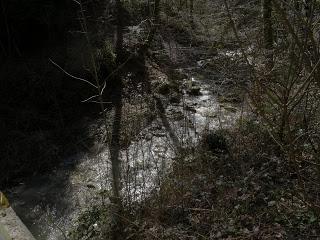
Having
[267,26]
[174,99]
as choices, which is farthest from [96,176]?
[267,26]

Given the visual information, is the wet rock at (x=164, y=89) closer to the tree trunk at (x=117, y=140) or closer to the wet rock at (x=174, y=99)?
the wet rock at (x=174, y=99)

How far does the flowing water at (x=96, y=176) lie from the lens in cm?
638

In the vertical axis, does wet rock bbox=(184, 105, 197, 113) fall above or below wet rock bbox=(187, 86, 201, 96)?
below

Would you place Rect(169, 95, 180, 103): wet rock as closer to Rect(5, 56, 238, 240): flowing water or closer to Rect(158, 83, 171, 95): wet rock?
Rect(158, 83, 171, 95): wet rock

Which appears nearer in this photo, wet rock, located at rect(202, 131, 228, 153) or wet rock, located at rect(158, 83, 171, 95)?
wet rock, located at rect(202, 131, 228, 153)

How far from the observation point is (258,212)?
5.25 m

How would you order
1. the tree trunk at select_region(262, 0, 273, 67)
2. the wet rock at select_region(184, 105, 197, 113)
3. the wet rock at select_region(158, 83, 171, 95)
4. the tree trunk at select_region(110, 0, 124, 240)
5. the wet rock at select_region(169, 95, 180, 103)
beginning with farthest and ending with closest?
the wet rock at select_region(158, 83, 171, 95), the wet rock at select_region(169, 95, 180, 103), the wet rock at select_region(184, 105, 197, 113), the tree trunk at select_region(262, 0, 273, 67), the tree trunk at select_region(110, 0, 124, 240)

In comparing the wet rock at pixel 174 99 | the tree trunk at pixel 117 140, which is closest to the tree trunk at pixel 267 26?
the wet rock at pixel 174 99

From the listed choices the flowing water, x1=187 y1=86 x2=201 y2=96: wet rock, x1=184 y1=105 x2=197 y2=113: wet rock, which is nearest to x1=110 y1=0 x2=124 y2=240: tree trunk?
the flowing water

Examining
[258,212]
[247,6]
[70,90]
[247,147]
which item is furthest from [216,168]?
[247,6]

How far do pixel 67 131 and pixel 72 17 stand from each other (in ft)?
10.4

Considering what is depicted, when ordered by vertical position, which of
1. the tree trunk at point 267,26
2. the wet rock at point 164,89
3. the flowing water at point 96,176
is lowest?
the flowing water at point 96,176

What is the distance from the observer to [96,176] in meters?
7.41

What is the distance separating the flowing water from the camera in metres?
6.38
